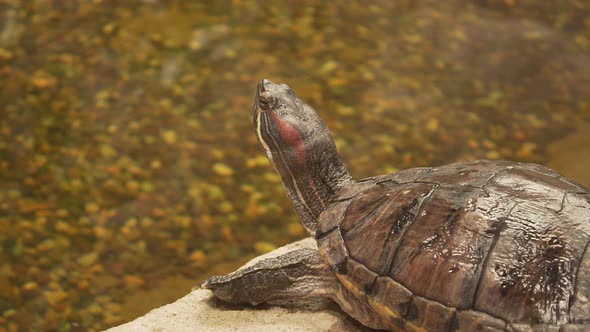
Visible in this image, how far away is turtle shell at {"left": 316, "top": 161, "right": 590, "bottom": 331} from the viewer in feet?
6.89

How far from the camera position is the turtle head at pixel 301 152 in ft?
9.03

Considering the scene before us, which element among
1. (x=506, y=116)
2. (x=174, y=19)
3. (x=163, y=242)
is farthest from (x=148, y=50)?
(x=506, y=116)

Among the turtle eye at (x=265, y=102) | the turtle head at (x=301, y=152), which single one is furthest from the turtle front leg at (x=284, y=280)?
the turtle eye at (x=265, y=102)

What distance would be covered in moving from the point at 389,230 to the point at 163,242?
5.35 ft

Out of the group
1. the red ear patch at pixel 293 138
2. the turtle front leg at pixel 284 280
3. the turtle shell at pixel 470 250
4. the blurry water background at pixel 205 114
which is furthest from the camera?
the blurry water background at pixel 205 114

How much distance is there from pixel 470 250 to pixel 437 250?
0.10m

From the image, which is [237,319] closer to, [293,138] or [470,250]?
[293,138]

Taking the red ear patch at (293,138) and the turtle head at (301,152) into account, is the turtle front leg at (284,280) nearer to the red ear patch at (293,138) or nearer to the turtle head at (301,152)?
the turtle head at (301,152)

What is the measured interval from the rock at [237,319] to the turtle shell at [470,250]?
0.21 m

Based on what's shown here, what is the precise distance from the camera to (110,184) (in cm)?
387

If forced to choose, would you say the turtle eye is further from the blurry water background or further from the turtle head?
the blurry water background

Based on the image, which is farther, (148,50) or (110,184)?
(148,50)

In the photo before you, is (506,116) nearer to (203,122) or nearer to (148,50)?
(203,122)

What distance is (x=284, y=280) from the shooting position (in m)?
2.62
